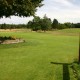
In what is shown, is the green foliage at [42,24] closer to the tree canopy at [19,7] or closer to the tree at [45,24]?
the tree at [45,24]

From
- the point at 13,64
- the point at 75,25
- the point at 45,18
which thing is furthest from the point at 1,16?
the point at 75,25

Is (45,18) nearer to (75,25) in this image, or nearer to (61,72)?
(75,25)

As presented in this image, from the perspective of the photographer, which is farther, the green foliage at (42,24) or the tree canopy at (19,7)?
the green foliage at (42,24)

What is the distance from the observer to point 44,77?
11.8 metres

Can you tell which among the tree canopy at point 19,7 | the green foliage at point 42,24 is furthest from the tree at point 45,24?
the tree canopy at point 19,7

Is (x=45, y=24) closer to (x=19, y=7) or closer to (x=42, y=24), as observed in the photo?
(x=42, y=24)

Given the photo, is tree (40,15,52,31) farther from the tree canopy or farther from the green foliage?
the tree canopy

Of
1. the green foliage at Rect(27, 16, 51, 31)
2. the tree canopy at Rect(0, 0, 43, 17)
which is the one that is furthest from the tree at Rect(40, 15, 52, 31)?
the tree canopy at Rect(0, 0, 43, 17)

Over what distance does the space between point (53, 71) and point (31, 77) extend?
184 cm

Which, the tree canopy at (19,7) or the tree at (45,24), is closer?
the tree canopy at (19,7)

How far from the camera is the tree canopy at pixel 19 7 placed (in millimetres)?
30872

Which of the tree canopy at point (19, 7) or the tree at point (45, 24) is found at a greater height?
the tree canopy at point (19, 7)

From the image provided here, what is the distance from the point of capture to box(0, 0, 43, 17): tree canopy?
30.9 metres

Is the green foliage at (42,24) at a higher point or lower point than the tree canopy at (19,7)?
lower
